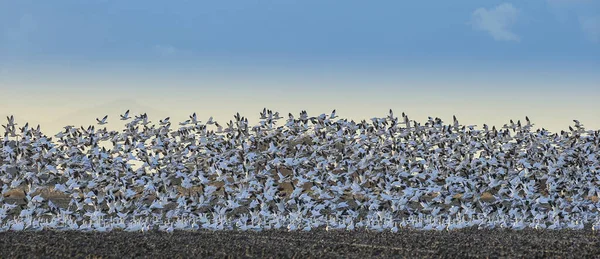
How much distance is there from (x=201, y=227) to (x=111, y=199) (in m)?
5.04

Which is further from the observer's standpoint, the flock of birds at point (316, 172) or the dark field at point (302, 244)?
the flock of birds at point (316, 172)

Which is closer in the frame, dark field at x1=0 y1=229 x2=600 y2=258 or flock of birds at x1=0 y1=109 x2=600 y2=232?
dark field at x1=0 y1=229 x2=600 y2=258

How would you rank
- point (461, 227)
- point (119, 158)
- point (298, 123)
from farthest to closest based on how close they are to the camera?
1. point (298, 123)
2. point (119, 158)
3. point (461, 227)

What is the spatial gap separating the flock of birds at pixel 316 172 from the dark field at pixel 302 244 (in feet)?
11.8

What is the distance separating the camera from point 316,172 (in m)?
37.4

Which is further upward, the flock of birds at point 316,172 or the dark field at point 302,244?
the flock of birds at point 316,172

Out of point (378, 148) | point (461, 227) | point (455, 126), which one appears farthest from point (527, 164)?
point (461, 227)

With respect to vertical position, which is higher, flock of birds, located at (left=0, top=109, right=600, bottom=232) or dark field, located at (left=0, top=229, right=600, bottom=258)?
flock of birds, located at (left=0, top=109, right=600, bottom=232)

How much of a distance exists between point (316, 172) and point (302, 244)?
44.5 feet

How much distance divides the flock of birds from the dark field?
11.8 ft

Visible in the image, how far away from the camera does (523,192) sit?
38.1 m

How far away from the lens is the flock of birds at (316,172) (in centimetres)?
3294

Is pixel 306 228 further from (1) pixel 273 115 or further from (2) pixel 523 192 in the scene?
(2) pixel 523 192

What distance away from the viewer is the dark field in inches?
842
